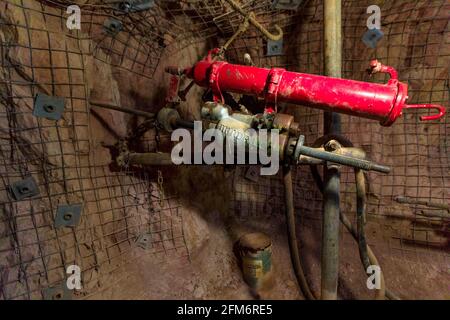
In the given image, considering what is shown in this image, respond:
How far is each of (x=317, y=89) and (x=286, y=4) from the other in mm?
1091

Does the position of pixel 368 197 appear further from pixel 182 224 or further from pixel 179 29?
pixel 179 29

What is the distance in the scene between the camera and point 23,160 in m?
1.37

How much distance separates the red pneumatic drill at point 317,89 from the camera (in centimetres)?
107

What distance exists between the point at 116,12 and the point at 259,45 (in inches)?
42.4

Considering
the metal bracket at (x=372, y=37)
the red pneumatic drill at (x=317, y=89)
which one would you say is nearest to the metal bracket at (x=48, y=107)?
the red pneumatic drill at (x=317, y=89)

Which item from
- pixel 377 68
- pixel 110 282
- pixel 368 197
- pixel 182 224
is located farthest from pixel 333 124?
pixel 110 282

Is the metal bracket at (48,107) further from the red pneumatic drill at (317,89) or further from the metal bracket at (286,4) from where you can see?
the metal bracket at (286,4)

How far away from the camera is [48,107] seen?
1395mm

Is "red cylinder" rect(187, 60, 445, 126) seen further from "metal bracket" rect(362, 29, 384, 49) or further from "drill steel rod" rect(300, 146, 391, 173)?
"metal bracket" rect(362, 29, 384, 49)

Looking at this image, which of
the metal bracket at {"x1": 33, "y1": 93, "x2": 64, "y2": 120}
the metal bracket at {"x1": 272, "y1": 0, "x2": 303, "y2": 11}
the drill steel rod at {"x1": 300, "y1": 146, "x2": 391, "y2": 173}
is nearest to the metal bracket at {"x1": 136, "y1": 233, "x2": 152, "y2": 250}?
the metal bracket at {"x1": 33, "y1": 93, "x2": 64, "y2": 120}

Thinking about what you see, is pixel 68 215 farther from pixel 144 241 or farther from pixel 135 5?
pixel 135 5

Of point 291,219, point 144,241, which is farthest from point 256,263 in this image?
point 144,241

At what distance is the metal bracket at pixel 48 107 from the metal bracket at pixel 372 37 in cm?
206

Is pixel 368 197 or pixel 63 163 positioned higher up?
pixel 63 163
